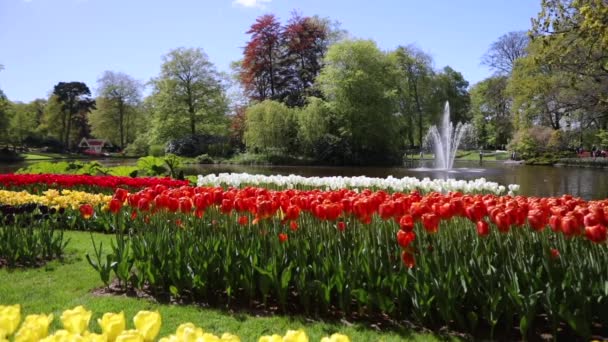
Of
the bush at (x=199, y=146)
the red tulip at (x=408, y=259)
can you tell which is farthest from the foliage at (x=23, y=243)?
the bush at (x=199, y=146)

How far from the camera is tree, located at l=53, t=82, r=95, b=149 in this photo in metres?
67.8

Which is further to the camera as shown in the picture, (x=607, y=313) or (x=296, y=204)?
(x=296, y=204)

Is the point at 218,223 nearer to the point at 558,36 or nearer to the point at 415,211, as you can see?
the point at 415,211

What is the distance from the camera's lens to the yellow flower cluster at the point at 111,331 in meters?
1.55

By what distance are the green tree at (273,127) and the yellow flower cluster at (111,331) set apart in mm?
36586

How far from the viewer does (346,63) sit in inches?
1475

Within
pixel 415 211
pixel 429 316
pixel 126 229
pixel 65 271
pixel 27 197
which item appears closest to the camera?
pixel 429 316

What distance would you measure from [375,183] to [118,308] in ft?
23.4

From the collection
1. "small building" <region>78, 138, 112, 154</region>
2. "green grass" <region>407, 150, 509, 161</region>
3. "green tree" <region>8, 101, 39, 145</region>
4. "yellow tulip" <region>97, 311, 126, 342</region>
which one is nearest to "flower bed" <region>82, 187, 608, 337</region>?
"yellow tulip" <region>97, 311, 126, 342</region>

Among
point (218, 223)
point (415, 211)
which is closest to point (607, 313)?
point (415, 211)

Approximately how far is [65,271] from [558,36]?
10.9 meters

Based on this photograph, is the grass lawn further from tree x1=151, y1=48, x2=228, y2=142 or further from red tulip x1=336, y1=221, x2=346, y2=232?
tree x1=151, y1=48, x2=228, y2=142

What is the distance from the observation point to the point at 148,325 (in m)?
1.72

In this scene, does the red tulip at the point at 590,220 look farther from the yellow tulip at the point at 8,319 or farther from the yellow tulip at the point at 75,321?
the yellow tulip at the point at 8,319
